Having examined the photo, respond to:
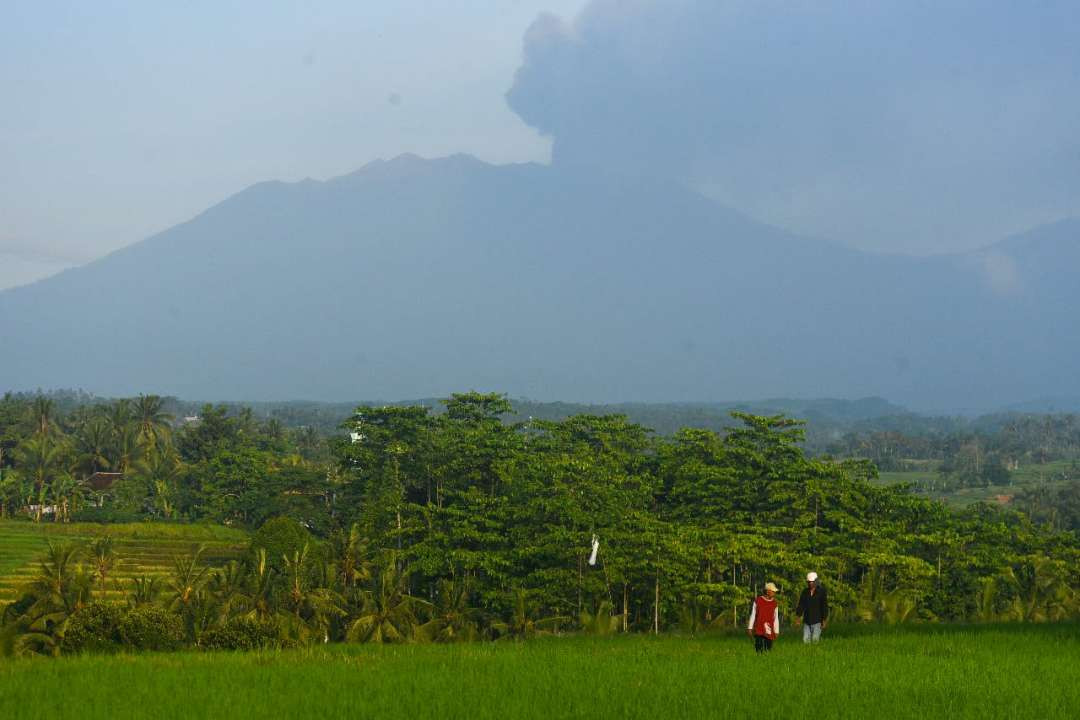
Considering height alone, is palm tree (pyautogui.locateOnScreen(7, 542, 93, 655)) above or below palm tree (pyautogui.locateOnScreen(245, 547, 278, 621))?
above

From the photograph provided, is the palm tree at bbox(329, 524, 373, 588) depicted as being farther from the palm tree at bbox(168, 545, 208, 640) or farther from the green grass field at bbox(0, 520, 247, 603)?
the green grass field at bbox(0, 520, 247, 603)

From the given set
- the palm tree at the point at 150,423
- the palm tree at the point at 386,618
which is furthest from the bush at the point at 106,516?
the palm tree at the point at 386,618

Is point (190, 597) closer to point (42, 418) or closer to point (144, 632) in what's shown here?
point (144, 632)

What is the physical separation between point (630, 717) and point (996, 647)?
939 cm

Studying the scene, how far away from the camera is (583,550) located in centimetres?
3666

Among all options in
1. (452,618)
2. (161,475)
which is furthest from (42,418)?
(452,618)

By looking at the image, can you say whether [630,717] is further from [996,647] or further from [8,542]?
[8,542]

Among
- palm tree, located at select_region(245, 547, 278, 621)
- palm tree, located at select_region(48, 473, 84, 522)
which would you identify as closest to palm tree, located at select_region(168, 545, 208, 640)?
palm tree, located at select_region(245, 547, 278, 621)

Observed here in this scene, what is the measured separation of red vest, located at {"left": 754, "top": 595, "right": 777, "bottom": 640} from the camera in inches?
733

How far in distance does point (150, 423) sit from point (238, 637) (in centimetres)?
8833

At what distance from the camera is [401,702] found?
14344mm

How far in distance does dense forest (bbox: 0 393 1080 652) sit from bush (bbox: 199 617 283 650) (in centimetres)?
10

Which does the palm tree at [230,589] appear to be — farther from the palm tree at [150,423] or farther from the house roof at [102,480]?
the palm tree at [150,423]

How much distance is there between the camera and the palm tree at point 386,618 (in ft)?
107
